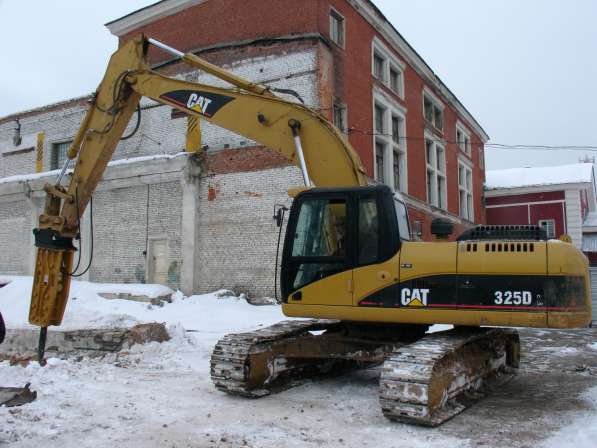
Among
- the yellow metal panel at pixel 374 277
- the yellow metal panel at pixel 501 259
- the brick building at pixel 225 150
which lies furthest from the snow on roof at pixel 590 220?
the yellow metal panel at pixel 374 277

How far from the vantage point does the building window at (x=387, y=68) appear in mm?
21141

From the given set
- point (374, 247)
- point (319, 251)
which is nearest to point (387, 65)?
point (319, 251)

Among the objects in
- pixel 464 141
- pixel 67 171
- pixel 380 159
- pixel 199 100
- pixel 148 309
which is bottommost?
pixel 148 309

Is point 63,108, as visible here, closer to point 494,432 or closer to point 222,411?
point 222,411

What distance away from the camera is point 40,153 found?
23.4 meters

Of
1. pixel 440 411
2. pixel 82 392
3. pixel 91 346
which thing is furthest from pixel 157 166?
pixel 440 411

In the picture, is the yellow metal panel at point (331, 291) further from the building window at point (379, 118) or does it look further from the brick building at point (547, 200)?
the brick building at point (547, 200)

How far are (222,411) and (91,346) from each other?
4032 millimetres

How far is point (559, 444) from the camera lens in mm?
4793

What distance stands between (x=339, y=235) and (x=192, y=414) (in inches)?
97.0

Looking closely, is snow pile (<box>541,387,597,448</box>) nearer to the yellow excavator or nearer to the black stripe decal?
the yellow excavator

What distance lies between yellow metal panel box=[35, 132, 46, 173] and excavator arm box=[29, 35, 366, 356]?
54.8ft

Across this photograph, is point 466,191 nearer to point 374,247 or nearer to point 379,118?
point 379,118

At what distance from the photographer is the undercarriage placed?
527 centimetres
